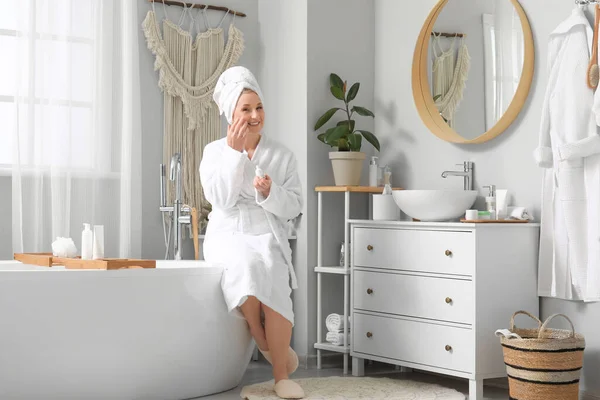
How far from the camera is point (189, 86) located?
457 cm

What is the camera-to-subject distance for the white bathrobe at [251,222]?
3.36 meters

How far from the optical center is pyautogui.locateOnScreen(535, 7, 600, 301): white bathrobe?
A: 3199 mm

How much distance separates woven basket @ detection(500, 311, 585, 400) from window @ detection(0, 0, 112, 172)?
7.45 ft

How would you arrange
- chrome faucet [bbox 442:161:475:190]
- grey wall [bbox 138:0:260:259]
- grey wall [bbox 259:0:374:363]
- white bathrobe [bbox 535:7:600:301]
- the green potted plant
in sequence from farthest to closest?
1. grey wall [bbox 138:0:260:259]
2. grey wall [bbox 259:0:374:363]
3. the green potted plant
4. chrome faucet [bbox 442:161:475:190]
5. white bathrobe [bbox 535:7:600:301]

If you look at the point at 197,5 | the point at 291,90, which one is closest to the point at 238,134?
the point at 291,90

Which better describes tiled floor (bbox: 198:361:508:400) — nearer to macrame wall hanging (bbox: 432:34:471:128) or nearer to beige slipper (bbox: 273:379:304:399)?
beige slipper (bbox: 273:379:304:399)

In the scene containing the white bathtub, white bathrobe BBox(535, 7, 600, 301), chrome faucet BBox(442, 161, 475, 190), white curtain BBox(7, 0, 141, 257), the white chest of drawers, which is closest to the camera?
the white bathtub

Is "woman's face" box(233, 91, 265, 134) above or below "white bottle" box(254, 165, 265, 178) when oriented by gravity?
above

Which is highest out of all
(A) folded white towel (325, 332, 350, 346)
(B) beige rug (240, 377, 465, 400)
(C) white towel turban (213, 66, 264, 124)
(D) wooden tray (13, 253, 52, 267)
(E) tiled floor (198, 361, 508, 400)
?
(C) white towel turban (213, 66, 264, 124)

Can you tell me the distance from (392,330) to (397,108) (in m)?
1.25

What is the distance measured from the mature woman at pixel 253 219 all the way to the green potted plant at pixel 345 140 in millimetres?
554

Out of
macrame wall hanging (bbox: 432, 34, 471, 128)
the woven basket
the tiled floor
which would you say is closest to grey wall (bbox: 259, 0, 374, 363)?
the tiled floor

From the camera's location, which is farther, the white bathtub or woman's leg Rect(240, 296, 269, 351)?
woman's leg Rect(240, 296, 269, 351)

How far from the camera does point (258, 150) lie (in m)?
3.64
